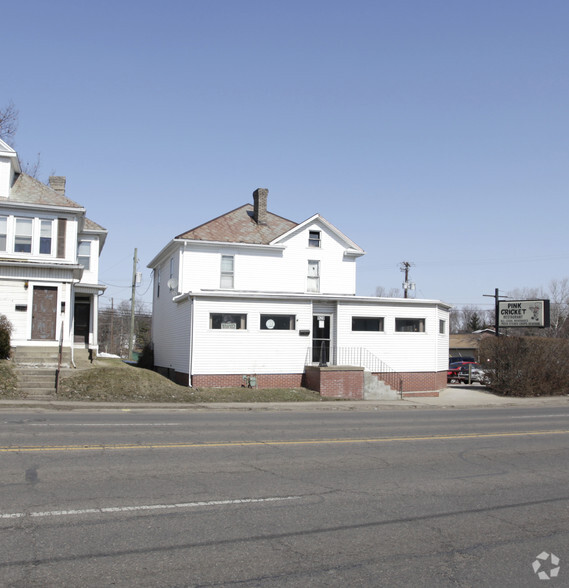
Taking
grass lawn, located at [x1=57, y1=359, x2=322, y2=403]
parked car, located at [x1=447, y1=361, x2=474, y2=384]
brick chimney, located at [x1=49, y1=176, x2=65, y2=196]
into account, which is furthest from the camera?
parked car, located at [x1=447, y1=361, x2=474, y2=384]

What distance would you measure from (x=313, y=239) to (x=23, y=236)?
15096 mm

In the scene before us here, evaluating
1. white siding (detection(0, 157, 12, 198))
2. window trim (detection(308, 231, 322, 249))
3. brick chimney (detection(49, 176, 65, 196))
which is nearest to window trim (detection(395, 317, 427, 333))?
window trim (detection(308, 231, 322, 249))

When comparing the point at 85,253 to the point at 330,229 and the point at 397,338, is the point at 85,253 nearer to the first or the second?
the point at 330,229

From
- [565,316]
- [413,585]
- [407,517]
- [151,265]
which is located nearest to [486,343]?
A: [151,265]

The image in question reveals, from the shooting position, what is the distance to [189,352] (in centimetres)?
2634

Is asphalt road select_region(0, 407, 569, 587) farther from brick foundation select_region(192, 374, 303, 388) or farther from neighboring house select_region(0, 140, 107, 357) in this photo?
neighboring house select_region(0, 140, 107, 357)

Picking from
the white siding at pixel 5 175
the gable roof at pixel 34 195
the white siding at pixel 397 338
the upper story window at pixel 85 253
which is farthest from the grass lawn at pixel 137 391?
the upper story window at pixel 85 253

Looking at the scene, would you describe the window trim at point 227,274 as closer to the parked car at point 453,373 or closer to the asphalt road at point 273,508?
the parked car at point 453,373

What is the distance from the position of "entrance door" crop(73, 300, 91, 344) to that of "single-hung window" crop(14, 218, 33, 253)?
24.8 ft

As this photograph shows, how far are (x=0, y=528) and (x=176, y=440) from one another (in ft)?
19.4

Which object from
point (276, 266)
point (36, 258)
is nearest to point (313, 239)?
point (276, 266)

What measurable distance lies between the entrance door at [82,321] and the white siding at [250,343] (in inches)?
433

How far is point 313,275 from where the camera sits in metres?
34.1

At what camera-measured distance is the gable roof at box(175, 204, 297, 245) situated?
32094 mm
